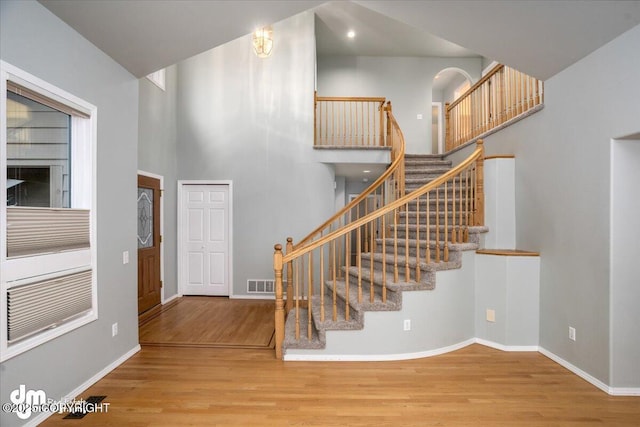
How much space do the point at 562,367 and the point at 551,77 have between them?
9.44 feet

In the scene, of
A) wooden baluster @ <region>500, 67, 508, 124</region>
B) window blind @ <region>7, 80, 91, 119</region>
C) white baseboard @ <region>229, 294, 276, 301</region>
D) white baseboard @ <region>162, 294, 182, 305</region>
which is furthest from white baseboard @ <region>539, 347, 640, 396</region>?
white baseboard @ <region>162, 294, 182, 305</region>

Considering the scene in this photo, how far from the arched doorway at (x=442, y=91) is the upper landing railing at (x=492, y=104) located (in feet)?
5.50

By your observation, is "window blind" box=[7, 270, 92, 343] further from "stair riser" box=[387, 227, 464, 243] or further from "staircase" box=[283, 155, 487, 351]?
"stair riser" box=[387, 227, 464, 243]

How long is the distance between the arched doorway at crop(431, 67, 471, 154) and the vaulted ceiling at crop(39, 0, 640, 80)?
479 cm

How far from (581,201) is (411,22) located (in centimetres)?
230

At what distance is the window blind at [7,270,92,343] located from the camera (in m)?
1.96

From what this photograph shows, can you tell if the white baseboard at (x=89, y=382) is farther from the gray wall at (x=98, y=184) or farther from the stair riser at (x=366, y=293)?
the stair riser at (x=366, y=293)

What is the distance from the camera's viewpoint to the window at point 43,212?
1942 millimetres

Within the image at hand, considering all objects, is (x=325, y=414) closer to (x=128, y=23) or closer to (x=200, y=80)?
(x=128, y=23)

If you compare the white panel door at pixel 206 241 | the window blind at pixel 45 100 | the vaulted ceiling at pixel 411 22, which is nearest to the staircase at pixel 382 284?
the vaulted ceiling at pixel 411 22

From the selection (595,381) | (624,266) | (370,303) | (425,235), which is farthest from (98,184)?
(595,381)

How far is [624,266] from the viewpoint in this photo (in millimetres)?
2480

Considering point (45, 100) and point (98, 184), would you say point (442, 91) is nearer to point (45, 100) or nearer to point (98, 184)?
point (98, 184)

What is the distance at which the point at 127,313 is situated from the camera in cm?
314
